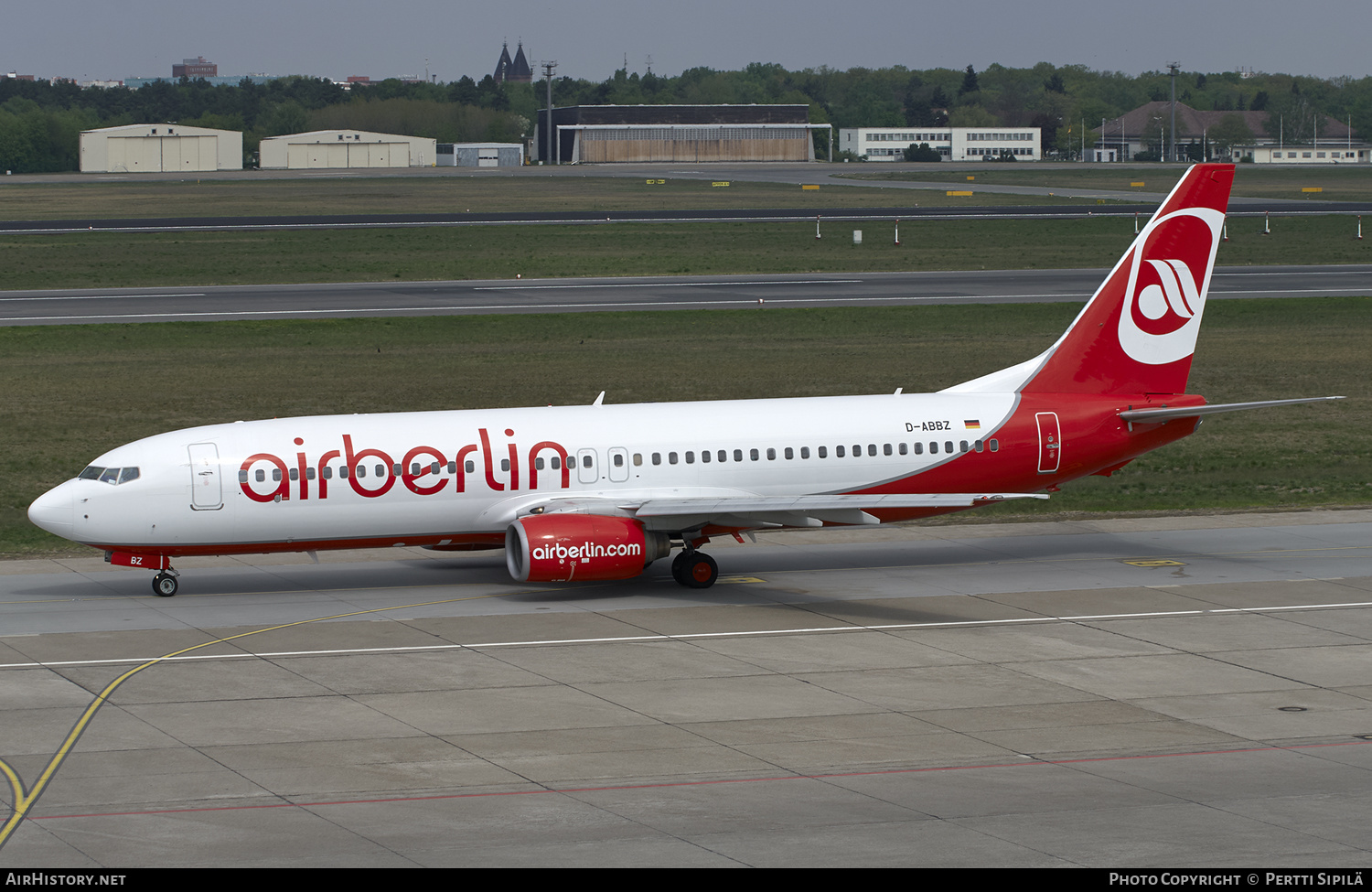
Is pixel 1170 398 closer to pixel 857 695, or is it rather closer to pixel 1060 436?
pixel 1060 436

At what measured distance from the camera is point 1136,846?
64.0 feet

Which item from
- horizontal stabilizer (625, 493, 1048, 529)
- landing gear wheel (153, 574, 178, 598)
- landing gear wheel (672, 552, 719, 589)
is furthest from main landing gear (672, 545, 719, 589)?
landing gear wheel (153, 574, 178, 598)

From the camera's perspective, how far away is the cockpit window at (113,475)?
109 feet

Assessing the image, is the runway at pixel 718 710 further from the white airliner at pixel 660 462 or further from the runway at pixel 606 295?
the runway at pixel 606 295

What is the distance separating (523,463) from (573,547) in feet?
8.37

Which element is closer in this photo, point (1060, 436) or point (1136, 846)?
point (1136, 846)

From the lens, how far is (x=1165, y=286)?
126 ft

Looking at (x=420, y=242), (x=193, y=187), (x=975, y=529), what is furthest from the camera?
(x=193, y=187)

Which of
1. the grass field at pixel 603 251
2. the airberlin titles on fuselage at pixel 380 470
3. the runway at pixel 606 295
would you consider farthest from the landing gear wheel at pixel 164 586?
the grass field at pixel 603 251

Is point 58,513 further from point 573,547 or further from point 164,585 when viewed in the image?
point 573,547

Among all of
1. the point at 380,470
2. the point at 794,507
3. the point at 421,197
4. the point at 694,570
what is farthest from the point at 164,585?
the point at 421,197

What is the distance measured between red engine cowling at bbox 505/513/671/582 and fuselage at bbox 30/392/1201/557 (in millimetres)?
1070

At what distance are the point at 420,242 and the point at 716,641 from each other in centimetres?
8945
